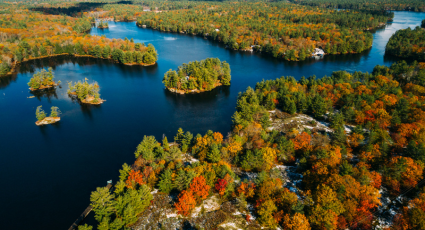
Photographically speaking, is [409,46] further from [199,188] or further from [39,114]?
[39,114]

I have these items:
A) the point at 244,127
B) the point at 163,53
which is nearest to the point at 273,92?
the point at 244,127

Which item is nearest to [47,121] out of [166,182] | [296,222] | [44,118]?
[44,118]

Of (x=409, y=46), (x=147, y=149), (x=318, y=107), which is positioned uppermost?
(x=409, y=46)

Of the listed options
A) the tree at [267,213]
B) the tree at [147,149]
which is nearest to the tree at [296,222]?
the tree at [267,213]

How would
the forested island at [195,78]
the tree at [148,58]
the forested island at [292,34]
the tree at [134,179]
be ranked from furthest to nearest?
the forested island at [292,34]
the tree at [148,58]
the forested island at [195,78]
the tree at [134,179]

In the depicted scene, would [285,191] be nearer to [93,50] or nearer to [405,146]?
[405,146]

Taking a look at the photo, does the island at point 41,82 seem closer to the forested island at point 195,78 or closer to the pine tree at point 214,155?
the forested island at point 195,78

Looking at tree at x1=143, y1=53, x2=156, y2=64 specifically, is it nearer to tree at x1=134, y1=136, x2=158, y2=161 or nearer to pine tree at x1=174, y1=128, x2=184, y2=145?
pine tree at x1=174, y1=128, x2=184, y2=145
